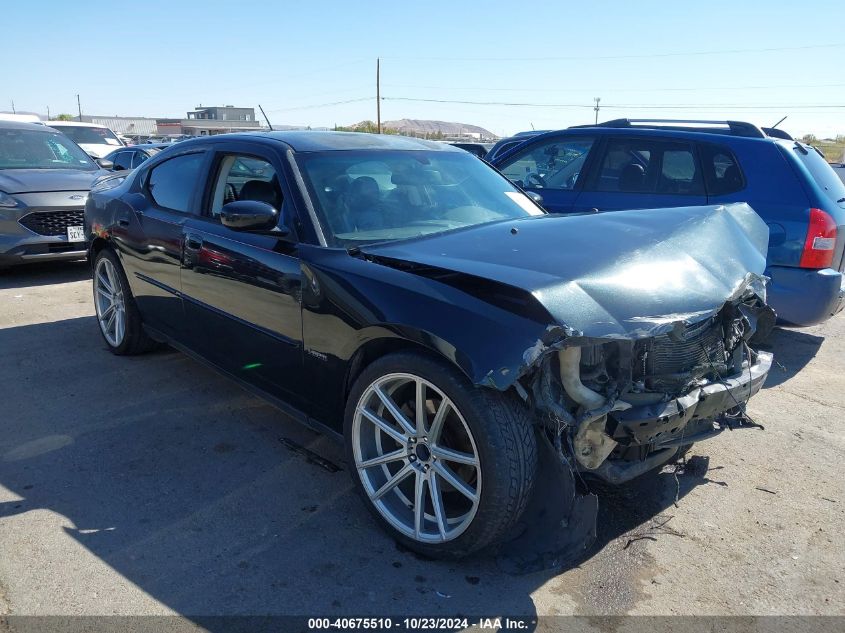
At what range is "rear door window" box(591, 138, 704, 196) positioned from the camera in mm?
5652

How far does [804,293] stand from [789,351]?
93cm

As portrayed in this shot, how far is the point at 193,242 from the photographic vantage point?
4.00 meters

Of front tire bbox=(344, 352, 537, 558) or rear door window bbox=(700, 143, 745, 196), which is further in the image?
rear door window bbox=(700, 143, 745, 196)

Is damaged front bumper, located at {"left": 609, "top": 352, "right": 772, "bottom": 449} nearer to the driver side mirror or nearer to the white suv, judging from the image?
the driver side mirror

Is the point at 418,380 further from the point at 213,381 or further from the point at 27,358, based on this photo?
the point at 27,358

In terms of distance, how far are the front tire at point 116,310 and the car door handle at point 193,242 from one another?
1200 mm

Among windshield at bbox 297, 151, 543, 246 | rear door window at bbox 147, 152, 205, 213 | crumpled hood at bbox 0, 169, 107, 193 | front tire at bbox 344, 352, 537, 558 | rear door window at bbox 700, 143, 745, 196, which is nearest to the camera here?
front tire at bbox 344, 352, 537, 558

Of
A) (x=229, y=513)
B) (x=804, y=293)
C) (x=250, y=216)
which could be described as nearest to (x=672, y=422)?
(x=229, y=513)

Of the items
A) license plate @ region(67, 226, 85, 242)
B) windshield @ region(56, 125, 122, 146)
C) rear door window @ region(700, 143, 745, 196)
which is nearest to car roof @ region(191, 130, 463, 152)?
rear door window @ region(700, 143, 745, 196)

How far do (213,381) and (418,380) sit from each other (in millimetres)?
2551

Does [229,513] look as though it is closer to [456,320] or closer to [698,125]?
[456,320]

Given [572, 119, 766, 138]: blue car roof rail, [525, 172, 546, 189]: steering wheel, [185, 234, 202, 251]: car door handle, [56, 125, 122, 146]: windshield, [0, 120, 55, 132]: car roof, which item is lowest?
[185, 234, 202, 251]: car door handle

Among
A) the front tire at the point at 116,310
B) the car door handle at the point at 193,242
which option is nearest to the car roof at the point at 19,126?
the front tire at the point at 116,310

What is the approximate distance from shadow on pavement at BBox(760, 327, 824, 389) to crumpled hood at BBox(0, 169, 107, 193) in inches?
305
